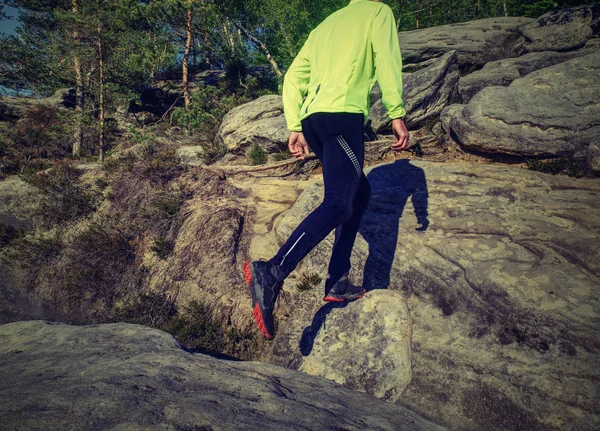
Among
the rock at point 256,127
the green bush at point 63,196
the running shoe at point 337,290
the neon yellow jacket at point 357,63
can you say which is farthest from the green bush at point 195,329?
the rock at point 256,127

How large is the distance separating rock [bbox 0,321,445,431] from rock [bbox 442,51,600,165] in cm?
663

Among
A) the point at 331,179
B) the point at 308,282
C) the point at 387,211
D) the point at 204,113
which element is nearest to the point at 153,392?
the point at 331,179

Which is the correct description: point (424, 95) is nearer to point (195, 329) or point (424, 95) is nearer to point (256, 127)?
point (256, 127)

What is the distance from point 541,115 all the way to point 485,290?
551 centimetres

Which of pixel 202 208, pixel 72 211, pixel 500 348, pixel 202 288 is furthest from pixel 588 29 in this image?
pixel 72 211

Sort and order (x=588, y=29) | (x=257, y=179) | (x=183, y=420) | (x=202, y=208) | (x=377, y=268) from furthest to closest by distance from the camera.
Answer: (x=588, y=29) < (x=257, y=179) < (x=202, y=208) < (x=377, y=268) < (x=183, y=420)

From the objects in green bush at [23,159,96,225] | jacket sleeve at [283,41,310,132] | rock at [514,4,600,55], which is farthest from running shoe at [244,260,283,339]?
rock at [514,4,600,55]

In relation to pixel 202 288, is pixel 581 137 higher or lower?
higher

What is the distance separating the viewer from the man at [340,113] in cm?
216

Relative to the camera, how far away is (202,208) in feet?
19.1

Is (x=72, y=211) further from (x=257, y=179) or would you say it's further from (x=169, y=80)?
(x=169, y=80)

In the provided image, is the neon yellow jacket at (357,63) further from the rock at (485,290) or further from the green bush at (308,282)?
the green bush at (308,282)

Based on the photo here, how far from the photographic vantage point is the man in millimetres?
2164

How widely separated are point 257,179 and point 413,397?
570cm
